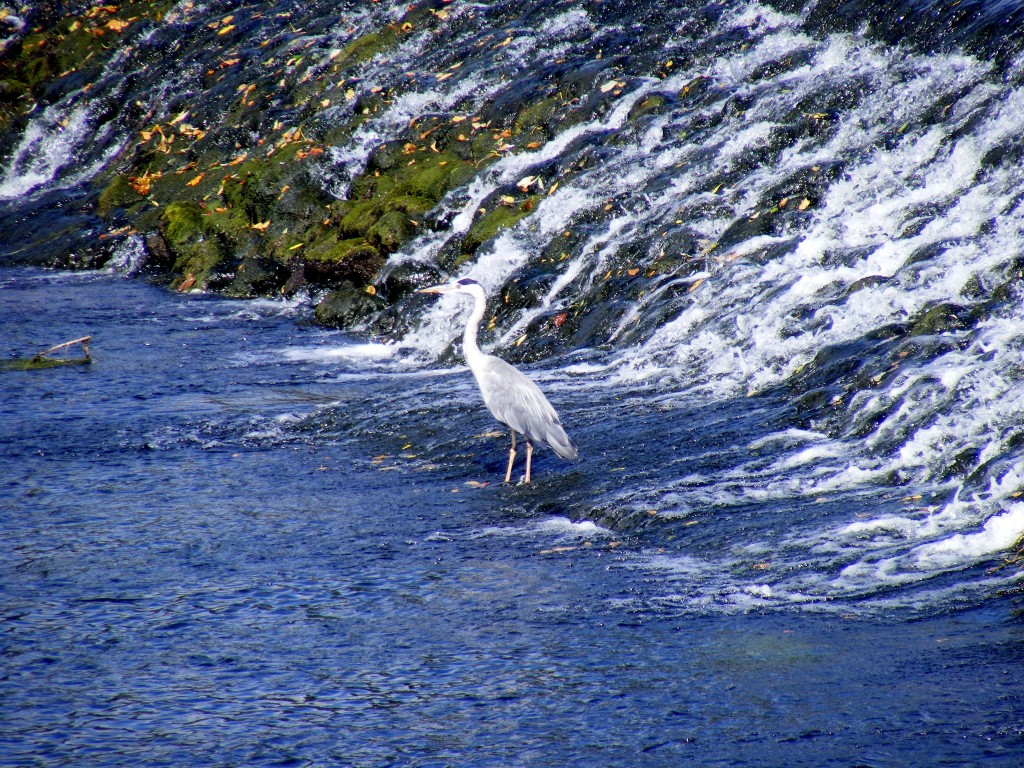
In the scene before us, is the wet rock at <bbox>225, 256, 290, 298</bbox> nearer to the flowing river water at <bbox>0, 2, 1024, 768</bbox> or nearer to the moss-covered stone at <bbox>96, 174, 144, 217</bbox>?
the flowing river water at <bbox>0, 2, 1024, 768</bbox>

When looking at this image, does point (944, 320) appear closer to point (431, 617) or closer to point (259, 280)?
point (431, 617)

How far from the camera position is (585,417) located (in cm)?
1066

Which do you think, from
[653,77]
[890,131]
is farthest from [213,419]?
[653,77]

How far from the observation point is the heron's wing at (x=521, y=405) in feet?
30.7

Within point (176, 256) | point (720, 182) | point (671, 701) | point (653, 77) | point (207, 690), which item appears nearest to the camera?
point (671, 701)

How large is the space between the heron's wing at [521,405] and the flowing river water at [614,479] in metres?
0.37

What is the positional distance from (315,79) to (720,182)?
1238 cm

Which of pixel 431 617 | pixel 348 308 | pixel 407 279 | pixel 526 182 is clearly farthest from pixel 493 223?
pixel 431 617

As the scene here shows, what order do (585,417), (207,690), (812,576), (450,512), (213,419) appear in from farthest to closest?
(213,419) < (585,417) < (450,512) < (812,576) < (207,690)

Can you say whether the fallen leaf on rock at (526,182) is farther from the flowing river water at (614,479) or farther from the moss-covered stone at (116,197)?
the moss-covered stone at (116,197)

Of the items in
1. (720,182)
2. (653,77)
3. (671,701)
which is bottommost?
(671,701)

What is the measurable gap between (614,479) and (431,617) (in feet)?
8.09

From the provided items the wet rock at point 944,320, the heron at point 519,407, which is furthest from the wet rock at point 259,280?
the wet rock at point 944,320

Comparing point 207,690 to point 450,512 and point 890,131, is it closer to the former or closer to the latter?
point 450,512
